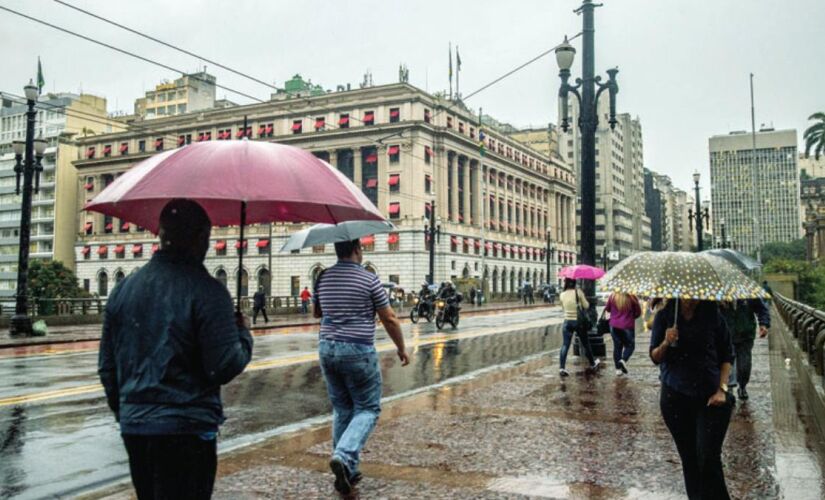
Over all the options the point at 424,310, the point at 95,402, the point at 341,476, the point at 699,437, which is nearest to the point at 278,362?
the point at 95,402

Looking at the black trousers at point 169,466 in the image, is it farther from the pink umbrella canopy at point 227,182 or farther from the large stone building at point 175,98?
the large stone building at point 175,98

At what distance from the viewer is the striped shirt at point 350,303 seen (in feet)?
17.5

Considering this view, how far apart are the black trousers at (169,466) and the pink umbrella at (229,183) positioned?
93cm

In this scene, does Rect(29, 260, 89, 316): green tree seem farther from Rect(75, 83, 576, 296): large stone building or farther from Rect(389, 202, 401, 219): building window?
Rect(389, 202, 401, 219): building window

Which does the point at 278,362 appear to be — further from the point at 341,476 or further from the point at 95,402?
the point at 341,476

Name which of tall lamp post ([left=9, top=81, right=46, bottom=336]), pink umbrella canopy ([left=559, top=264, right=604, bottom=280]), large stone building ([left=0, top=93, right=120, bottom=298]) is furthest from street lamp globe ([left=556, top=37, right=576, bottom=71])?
large stone building ([left=0, top=93, right=120, bottom=298])

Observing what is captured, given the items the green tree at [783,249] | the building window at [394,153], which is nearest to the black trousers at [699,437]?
the building window at [394,153]

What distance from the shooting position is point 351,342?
5312 millimetres

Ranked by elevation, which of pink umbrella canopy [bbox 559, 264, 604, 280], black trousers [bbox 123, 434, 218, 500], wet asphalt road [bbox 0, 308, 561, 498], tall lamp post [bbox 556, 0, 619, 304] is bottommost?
wet asphalt road [bbox 0, 308, 561, 498]

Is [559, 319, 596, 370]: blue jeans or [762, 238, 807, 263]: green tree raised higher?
[762, 238, 807, 263]: green tree

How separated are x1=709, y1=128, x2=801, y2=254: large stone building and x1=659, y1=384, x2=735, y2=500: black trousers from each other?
84.6 meters

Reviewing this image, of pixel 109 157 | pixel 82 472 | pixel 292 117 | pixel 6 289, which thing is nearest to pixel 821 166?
pixel 292 117

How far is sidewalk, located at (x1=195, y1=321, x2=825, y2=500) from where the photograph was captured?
17.1 feet

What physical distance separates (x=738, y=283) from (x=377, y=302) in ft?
8.13
